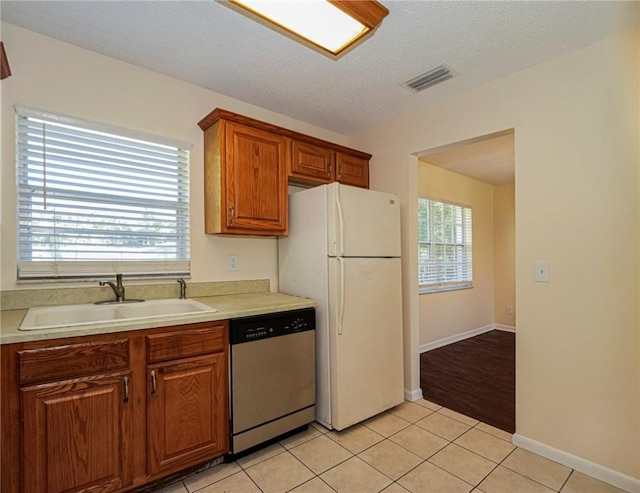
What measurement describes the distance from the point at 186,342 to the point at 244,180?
1151mm

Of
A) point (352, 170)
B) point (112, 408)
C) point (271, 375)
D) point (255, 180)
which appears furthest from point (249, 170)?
point (112, 408)

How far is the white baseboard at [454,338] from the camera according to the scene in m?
4.28

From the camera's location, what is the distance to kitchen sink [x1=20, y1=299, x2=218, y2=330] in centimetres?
176

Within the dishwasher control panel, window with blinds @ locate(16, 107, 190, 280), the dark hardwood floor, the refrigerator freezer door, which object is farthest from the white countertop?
the dark hardwood floor

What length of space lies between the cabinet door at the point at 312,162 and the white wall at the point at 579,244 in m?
1.23

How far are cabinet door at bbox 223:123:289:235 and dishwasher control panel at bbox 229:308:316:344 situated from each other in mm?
672

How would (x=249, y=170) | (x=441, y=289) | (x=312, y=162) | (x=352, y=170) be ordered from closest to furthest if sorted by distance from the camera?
1. (x=249, y=170)
2. (x=312, y=162)
3. (x=352, y=170)
4. (x=441, y=289)

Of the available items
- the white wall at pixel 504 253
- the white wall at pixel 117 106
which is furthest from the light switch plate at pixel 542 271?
the white wall at pixel 504 253

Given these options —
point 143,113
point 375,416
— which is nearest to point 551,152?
point 375,416

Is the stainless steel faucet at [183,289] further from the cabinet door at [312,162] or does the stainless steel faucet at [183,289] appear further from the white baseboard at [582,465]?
the white baseboard at [582,465]

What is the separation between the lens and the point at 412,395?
283cm

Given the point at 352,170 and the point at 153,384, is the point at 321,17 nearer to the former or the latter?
the point at 352,170

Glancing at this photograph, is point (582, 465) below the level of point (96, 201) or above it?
below

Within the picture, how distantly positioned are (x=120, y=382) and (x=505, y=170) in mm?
4939
